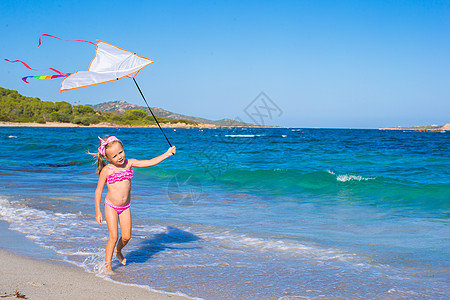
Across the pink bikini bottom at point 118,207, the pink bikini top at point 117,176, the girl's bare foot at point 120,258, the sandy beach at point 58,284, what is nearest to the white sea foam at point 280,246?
the girl's bare foot at point 120,258

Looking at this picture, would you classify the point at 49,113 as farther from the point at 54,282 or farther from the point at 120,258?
the point at 54,282

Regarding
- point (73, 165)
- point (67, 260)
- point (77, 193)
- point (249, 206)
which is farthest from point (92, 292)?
point (73, 165)

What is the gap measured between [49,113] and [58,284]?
130 meters

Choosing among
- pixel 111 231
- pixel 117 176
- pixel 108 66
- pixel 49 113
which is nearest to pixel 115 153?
pixel 117 176

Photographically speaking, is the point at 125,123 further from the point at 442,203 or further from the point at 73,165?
the point at 442,203

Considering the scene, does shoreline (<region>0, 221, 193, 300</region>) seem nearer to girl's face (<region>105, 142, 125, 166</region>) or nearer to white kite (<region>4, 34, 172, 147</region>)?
girl's face (<region>105, 142, 125, 166</region>)

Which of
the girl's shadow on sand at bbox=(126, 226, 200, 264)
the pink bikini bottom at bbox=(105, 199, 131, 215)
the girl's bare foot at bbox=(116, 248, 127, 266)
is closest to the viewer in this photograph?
the pink bikini bottom at bbox=(105, 199, 131, 215)

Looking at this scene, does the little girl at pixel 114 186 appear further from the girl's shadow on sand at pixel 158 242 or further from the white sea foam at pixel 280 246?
the white sea foam at pixel 280 246

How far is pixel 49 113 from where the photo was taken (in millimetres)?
121438

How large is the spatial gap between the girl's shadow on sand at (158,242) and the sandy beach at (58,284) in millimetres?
800

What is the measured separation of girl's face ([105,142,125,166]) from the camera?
4156 millimetres

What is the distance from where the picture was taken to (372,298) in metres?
3.71

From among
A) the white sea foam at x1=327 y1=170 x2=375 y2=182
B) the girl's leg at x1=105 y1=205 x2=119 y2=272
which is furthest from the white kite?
the white sea foam at x1=327 y1=170 x2=375 y2=182

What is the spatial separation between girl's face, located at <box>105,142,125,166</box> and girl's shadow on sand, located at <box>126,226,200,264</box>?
1.31 m
